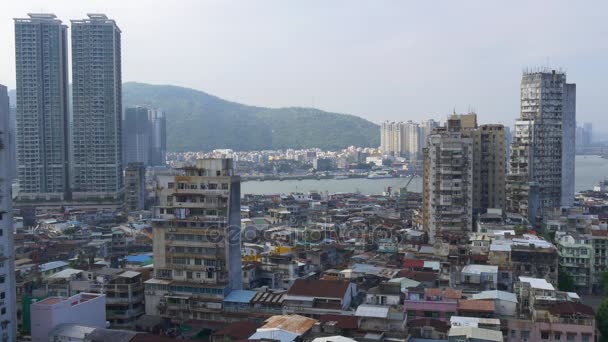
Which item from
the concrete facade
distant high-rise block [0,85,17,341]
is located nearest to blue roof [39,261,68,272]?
the concrete facade

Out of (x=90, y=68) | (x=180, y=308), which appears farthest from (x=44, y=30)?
(x=180, y=308)

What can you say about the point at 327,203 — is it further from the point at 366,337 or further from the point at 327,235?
the point at 366,337

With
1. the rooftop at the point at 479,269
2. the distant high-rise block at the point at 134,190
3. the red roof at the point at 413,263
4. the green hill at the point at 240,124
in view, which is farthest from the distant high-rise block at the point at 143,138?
the rooftop at the point at 479,269

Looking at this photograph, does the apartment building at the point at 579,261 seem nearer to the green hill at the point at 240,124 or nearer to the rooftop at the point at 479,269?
the rooftop at the point at 479,269

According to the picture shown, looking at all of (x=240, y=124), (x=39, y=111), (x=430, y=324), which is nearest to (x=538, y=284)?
(x=430, y=324)

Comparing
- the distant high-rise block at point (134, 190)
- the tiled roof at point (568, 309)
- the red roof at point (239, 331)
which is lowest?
the red roof at point (239, 331)

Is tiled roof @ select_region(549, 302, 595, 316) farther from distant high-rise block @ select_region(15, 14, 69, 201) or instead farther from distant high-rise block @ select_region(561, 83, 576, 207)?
distant high-rise block @ select_region(15, 14, 69, 201)
